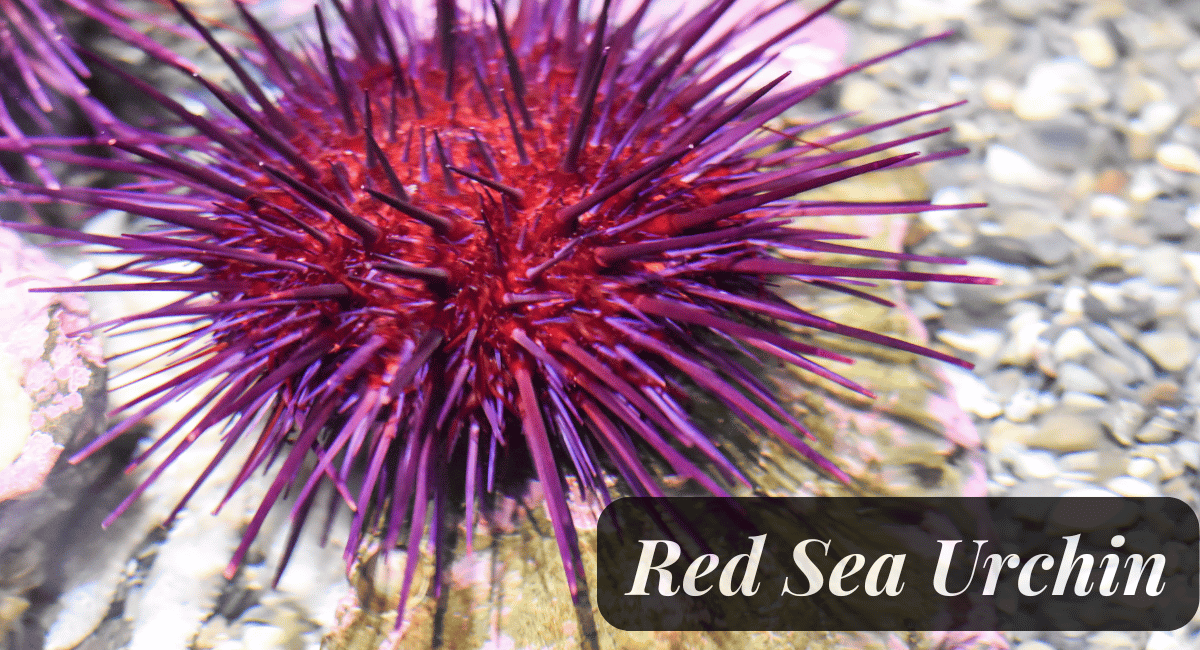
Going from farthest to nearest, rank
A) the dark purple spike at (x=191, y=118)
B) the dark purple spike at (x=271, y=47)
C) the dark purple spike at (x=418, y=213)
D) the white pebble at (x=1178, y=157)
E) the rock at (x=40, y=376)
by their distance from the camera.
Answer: the white pebble at (x=1178, y=157)
the rock at (x=40, y=376)
the dark purple spike at (x=271, y=47)
the dark purple spike at (x=191, y=118)
the dark purple spike at (x=418, y=213)

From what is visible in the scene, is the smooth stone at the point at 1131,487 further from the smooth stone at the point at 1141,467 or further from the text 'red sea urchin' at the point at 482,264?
the text 'red sea urchin' at the point at 482,264

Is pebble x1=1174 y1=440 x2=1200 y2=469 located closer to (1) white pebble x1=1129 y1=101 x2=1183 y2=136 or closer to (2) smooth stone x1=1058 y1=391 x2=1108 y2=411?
(2) smooth stone x1=1058 y1=391 x2=1108 y2=411

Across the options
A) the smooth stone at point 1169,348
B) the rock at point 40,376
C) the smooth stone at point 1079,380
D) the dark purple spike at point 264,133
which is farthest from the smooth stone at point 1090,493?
the rock at point 40,376

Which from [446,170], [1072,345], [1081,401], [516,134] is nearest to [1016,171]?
[1072,345]

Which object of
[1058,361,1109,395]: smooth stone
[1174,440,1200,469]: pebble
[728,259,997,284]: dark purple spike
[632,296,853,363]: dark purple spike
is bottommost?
[1174,440,1200,469]: pebble

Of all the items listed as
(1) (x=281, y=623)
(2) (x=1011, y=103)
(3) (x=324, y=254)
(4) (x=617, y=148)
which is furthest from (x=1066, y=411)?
(1) (x=281, y=623)

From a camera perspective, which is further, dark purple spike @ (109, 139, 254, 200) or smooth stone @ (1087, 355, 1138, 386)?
smooth stone @ (1087, 355, 1138, 386)

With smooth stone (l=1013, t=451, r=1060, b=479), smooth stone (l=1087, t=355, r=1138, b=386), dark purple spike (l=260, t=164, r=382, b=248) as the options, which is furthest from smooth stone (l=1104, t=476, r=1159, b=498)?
dark purple spike (l=260, t=164, r=382, b=248)

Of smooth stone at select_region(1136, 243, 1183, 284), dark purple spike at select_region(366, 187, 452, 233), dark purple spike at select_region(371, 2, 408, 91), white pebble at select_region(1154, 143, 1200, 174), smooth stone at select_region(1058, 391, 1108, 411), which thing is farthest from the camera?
white pebble at select_region(1154, 143, 1200, 174)
